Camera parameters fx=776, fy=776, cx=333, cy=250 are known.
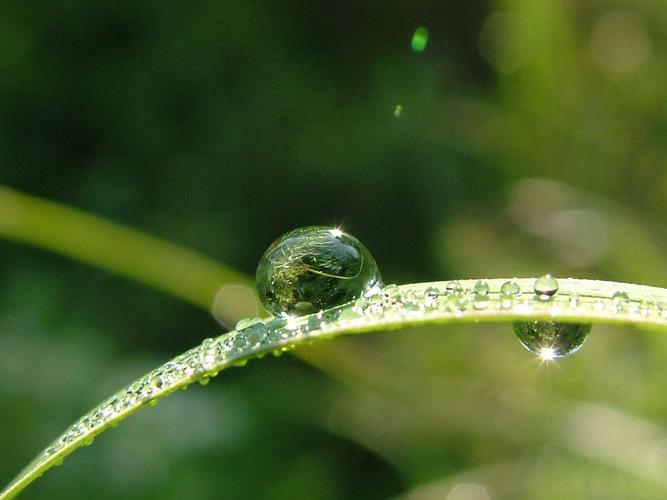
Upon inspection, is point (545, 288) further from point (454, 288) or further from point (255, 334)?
point (255, 334)

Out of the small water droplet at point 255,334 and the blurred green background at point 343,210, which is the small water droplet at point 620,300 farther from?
the blurred green background at point 343,210

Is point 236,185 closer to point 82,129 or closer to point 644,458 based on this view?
point 82,129

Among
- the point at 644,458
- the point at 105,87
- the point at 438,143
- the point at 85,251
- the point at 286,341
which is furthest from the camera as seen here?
the point at 438,143

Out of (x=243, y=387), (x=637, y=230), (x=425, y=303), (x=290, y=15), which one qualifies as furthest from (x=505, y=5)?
(x=425, y=303)

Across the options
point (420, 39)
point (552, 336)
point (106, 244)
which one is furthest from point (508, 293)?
point (420, 39)

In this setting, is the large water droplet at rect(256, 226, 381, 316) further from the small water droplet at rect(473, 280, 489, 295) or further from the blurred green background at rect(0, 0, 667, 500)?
the blurred green background at rect(0, 0, 667, 500)
